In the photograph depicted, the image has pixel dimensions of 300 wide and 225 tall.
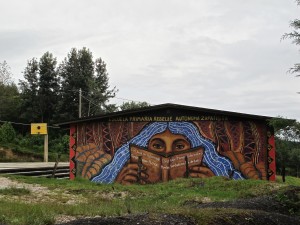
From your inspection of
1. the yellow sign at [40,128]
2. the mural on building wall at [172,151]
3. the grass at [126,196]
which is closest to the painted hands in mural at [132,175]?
the mural on building wall at [172,151]

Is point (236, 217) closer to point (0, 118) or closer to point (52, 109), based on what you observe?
point (52, 109)

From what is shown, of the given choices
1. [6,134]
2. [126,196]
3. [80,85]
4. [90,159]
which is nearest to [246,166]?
[90,159]

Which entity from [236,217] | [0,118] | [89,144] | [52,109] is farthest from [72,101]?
[236,217]

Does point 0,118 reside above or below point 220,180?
above

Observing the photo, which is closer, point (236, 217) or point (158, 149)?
point (236, 217)

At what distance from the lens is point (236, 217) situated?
694cm

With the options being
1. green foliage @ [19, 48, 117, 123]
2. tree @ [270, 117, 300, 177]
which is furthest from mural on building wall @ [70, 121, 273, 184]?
green foliage @ [19, 48, 117, 123]

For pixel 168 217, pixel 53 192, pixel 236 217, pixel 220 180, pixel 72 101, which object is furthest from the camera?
pixel 72 101

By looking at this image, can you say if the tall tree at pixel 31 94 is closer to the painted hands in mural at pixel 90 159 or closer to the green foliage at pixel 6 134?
the green foliage at pixel 6 134

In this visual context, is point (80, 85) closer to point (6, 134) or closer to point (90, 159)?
point (6, 134)

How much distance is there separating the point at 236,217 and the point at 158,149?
1460cm

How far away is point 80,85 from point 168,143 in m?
37.5

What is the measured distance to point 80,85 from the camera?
57.2m

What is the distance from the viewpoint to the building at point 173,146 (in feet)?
69.2
